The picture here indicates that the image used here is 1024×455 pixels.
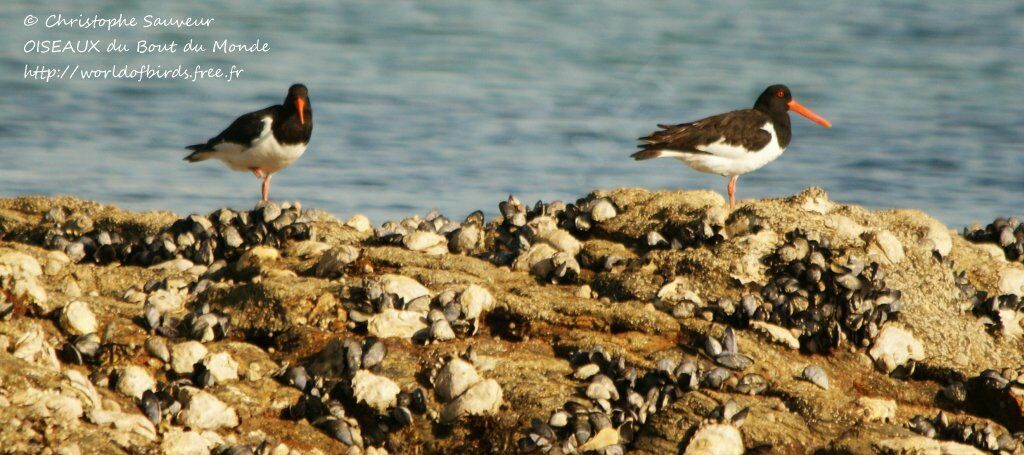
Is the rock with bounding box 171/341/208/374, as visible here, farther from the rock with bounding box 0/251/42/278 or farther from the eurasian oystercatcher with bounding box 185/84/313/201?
the eurasian oystercatcher with bounding box 185/84/313/201

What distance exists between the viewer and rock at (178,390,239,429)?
4941mm

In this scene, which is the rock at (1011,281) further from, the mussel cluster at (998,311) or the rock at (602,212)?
the rock at (602,212)

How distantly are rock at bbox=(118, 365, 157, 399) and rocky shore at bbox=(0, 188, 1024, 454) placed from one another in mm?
12

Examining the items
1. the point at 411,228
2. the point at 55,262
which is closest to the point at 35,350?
the point at 55,262

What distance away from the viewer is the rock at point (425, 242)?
22.9ft

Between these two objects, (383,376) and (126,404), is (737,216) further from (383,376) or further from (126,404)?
A: (126,404)

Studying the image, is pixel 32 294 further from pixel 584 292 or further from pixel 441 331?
pixel 584 292

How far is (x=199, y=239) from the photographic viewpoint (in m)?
7.20

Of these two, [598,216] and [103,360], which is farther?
[598,216]

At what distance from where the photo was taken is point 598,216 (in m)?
7.38

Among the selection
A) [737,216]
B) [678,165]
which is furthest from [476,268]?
[678,165]

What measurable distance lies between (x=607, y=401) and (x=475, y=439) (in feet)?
1.98

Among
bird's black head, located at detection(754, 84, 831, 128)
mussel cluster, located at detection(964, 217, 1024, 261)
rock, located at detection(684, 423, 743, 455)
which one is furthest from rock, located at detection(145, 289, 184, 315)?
bird's black head, located at detection(754, 84, 831, 128)

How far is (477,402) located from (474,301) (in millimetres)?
820
